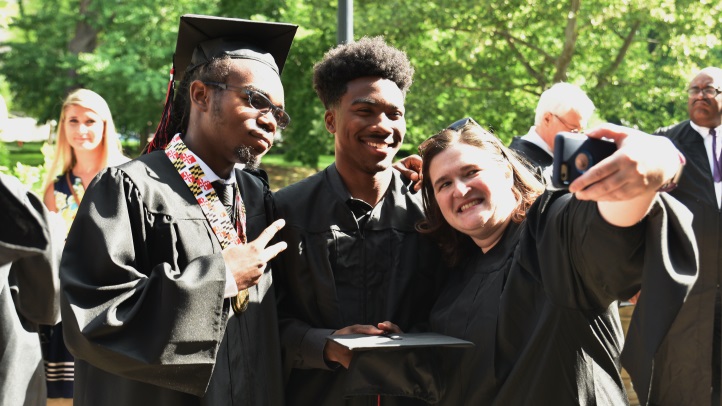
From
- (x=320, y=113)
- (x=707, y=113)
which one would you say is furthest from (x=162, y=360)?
(x=320, y=113)

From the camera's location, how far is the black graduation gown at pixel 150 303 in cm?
294

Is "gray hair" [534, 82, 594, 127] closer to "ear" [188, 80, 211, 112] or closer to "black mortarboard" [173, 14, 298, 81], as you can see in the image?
"black mortarboard" [173, 14, 298, 81]

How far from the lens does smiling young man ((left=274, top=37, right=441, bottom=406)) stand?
362 centimetres

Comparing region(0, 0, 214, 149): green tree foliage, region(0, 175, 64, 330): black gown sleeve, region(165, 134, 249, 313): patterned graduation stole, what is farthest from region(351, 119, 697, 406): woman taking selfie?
region(0, 0, 214, 149): green tree foliage

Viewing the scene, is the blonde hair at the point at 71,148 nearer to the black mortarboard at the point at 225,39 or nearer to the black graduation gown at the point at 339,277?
the black mortarboard at the point at 225,39

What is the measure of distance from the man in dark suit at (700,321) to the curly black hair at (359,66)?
316 cm

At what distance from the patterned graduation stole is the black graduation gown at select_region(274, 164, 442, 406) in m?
0.32

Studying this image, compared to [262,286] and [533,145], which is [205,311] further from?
[533,145]

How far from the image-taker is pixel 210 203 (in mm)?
3328

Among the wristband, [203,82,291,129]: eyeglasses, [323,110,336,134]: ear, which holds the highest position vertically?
[203,82,291,129]: eyeglasses

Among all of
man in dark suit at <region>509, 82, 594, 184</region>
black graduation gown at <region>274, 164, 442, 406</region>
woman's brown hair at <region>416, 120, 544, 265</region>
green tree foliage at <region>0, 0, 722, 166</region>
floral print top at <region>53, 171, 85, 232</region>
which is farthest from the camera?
green tree foliage at <region>0, 0, 722, 166</region>

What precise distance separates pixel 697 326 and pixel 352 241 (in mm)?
3357

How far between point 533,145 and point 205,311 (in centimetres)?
406

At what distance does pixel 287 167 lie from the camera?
Answer: 22875mm
